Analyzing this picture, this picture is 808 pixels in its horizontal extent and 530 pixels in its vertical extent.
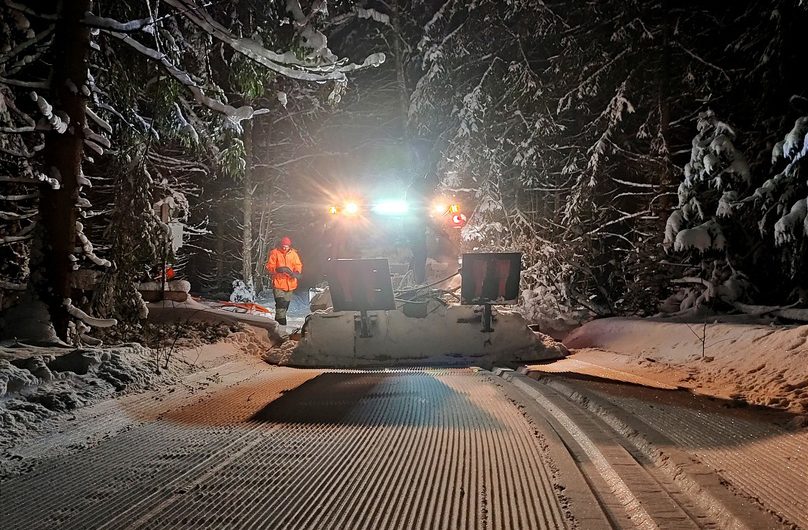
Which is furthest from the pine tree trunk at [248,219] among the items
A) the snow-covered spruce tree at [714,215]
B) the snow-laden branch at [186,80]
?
the snow-covered spruce tree at [714,215]

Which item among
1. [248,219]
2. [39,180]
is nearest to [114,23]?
[39,180]

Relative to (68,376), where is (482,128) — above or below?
above

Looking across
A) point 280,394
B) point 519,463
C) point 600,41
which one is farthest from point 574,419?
point 600,41

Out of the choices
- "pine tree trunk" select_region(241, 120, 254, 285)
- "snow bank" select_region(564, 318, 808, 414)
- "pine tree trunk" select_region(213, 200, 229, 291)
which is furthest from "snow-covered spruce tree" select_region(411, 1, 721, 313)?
"pine tree trunk" select_region(213, 200, 229, 291)

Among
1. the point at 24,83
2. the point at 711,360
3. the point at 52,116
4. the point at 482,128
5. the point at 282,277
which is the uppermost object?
the point at 482,128

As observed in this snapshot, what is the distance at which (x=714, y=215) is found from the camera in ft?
33.9

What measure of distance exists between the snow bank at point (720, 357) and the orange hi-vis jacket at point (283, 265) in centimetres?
738

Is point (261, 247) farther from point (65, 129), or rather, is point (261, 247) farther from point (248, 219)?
point (65, 129)

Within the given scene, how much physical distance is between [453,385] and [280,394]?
6.48ft

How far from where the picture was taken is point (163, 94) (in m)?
7.86

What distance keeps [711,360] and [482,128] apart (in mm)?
11214

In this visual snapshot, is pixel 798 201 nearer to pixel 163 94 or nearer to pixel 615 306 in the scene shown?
pixel 615 306

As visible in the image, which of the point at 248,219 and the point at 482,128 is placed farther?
the point at 248,219

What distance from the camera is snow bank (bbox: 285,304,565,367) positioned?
831 centimetres
